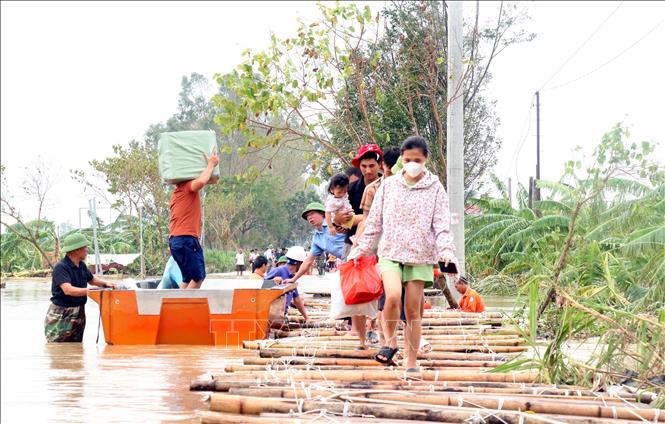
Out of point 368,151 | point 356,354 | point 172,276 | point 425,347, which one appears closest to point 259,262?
point 172,276

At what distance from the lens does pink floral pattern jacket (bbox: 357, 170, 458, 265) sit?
21.7 feet

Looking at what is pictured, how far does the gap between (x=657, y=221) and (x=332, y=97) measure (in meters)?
6.49

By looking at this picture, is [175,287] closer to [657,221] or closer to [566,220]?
[657,221]

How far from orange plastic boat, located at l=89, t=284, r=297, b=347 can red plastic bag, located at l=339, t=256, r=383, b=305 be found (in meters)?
2.66

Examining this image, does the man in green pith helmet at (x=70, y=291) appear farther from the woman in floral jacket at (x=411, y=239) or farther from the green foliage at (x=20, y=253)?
the green foliage at (x=20, y=253)

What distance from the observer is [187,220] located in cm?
1028

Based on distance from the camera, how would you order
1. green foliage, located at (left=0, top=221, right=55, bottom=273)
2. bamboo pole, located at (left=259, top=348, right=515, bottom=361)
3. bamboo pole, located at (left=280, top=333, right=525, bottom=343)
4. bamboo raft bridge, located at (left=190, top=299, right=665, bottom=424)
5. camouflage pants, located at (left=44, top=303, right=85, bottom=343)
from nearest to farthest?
bamboo raft bridge, located at (left=190, top=299, right=665, bottom=424) < bamboo pole, located at (left=259, top=348, right=515, bottom=361) < bamboo pole, located at (left=280, top=333, right=525, bottom=343) < camouflage pants, located at (left=44, top=303, right=85, bottom=343) < green foliage, located at (left=0, top=221, right=55, bottom=273)

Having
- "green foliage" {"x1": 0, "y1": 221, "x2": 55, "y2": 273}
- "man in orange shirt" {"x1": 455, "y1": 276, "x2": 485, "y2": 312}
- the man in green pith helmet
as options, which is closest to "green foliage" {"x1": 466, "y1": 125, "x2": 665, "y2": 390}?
"man in orange shirt" {"x1": 455, "y1": 276, "x2": 485, "y2": 312}

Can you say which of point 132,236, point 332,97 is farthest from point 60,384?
point 132,236

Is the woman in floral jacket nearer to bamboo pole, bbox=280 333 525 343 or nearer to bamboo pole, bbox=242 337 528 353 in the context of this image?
bamboo pole, bbox=242 337 528 353

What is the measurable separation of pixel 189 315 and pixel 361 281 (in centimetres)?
344

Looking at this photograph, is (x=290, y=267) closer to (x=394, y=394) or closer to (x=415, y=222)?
(x=415, y=222)

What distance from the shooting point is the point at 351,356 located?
7316 millimetres

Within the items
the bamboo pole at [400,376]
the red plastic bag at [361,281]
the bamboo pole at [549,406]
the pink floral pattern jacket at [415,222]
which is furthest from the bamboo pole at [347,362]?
the bamboo pole at [549,406]
